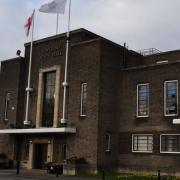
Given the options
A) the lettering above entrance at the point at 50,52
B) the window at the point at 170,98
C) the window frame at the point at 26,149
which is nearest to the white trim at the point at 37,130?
the window frame at the point at 26,149

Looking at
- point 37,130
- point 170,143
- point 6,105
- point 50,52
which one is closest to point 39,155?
point 37,130

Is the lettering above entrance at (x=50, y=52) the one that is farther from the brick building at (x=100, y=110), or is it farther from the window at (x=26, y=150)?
the window at (x=26, y=150)

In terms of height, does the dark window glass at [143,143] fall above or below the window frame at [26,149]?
above

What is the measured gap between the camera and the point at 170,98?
33125mm

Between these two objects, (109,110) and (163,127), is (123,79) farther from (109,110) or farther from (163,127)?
(163,127)

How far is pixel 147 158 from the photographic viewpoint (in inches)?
1308

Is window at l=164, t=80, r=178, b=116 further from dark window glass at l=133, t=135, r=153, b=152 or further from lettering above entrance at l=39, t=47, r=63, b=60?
lettering above entrance at l=39, t=47, r=63, b=60

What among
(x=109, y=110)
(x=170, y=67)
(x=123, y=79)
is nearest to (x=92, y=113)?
(x=109, y=110)

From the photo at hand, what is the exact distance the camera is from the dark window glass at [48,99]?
38.5m

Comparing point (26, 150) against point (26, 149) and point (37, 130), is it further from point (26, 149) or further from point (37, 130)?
point (37, 130)

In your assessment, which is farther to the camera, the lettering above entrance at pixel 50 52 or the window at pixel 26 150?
the window at pixel 26 150

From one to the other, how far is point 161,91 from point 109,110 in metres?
4.69

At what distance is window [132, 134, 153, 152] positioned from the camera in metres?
33.5

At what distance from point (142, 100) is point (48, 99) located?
365 inches
